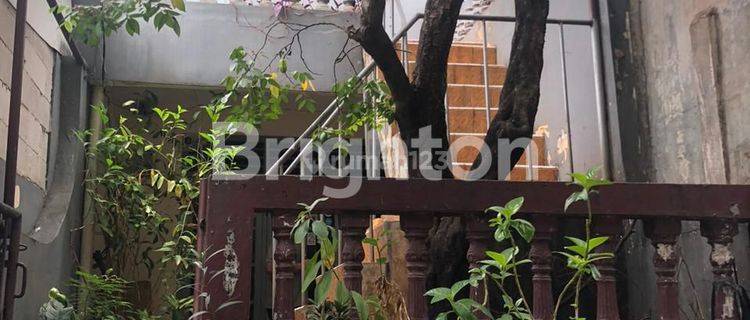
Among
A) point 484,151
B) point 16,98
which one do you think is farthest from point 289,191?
point 16,98

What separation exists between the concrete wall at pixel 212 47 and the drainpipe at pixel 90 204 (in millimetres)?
155

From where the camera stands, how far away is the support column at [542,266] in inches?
68.9

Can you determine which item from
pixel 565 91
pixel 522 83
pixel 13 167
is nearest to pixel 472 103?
pixel 565 91

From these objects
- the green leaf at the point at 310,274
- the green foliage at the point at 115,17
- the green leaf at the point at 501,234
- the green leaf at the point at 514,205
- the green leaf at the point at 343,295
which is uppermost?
the green foliage at the point at 115,17

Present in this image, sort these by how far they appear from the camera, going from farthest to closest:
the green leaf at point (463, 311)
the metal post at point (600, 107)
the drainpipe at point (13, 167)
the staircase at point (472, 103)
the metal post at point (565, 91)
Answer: the staircase at point (472, 103) → the metal post at point (565, 91) → the metal post at point (600, 107) → the drainpipe at point (13, 167) → the green leaf at point (463, 311)

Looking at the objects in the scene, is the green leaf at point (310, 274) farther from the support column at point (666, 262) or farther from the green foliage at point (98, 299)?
the green foliage at point (98, 299)

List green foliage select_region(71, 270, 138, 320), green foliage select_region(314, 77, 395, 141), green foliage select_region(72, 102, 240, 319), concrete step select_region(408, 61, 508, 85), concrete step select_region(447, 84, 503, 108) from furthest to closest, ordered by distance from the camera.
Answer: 1. concrete step select_region(408, 61, 508, 85)
2. concrete step select_region(447, 84, 503, 108)
3. green foliage select_region(72, 102, 240, 319)
4. green foliage select_region(71, 270, 138, 320)
5. green foliage select_region(314, 77, 395, 141)

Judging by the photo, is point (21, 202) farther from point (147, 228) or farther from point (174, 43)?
point (174, 43)

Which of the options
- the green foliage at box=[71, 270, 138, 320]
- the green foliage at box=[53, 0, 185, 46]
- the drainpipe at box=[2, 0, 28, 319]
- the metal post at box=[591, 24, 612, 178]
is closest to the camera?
the drainpipe at box=[2, 0, 28, 319]

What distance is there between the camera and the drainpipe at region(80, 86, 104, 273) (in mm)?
4828

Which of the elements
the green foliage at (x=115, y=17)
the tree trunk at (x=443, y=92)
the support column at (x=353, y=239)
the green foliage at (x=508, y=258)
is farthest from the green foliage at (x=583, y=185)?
the green foliage at (x=115, y=17)

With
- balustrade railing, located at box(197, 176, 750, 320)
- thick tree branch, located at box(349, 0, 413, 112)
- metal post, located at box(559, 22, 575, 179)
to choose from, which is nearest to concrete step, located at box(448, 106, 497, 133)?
metal post, located at box(559, 22, 575, 179)

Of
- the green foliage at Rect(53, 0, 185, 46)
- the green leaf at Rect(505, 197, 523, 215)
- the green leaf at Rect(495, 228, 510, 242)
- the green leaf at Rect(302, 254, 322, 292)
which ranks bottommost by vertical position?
the green leaf at Rect(302, 254, 322, 292)

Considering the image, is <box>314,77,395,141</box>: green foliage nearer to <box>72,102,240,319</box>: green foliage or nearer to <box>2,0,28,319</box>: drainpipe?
<box>72,102,240,319</box>: green foliage
